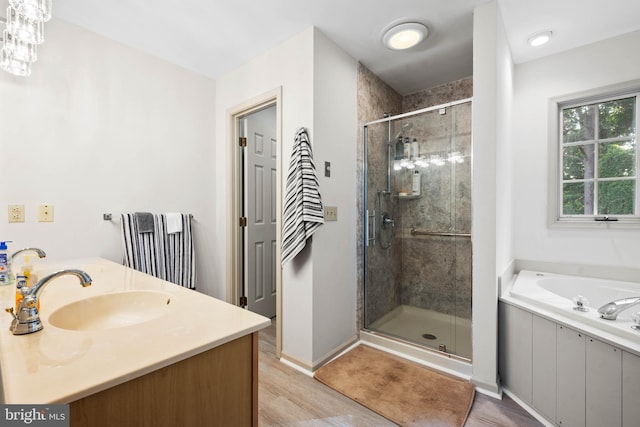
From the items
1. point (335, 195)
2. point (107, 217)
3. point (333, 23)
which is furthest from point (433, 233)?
Result: point (107, 217)

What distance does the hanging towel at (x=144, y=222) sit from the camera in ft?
7.26

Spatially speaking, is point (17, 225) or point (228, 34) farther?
point (228, 34)

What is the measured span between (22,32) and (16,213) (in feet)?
3.43

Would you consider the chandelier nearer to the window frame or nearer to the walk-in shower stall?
the walk-in shower stall

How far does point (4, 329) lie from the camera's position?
0.80 metres

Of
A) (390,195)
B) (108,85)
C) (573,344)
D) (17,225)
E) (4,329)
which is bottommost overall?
(573,344)

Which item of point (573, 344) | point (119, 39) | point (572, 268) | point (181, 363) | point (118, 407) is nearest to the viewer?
point (118, 407)

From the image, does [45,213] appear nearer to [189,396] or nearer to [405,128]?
[189,396]

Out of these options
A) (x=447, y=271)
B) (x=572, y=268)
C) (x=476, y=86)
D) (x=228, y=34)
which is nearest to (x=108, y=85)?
(x=228, y=34)

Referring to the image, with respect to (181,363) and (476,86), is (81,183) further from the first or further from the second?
(476,86)

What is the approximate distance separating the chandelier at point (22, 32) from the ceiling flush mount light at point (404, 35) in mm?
1951

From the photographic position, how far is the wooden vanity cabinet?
61 centimetres

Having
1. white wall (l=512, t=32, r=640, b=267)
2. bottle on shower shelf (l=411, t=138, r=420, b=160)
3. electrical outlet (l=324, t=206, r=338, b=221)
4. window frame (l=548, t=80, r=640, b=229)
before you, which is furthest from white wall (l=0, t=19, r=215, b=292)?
window frame (l=548, t=80, r=640, b=229)

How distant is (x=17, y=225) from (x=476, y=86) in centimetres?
302
